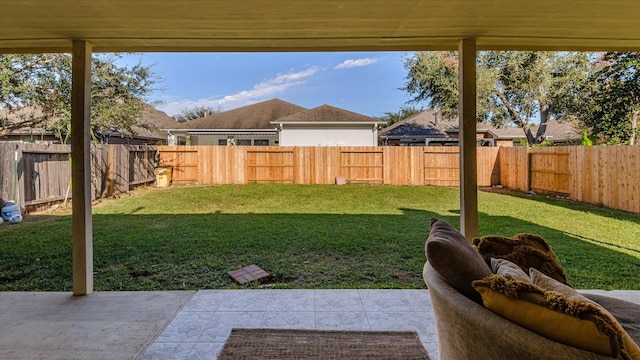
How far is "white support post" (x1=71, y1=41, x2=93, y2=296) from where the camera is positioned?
10.4 feet

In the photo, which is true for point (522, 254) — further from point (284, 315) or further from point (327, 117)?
point (327, 117)

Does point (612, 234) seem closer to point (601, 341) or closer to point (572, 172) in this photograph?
point (572, 172)

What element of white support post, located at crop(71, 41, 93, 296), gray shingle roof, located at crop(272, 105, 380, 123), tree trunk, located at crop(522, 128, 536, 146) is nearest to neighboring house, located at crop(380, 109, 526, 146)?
tree trunk, located at crop(522, 128, 536, 146)

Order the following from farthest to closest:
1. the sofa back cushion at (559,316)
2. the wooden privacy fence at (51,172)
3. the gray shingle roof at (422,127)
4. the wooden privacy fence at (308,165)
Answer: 1. the gray shingle roof at (422,127)
2. the wooden privacy fence at (308,165)
3. the wooden privacy fence at (51,172)
4. the sofa back cushion at (559,316)

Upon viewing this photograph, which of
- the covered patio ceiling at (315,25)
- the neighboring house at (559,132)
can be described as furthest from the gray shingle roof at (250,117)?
the covered patio ceiling at (315,25)

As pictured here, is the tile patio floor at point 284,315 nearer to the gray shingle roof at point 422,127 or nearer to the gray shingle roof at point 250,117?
the gray shingle roof at point 250,117

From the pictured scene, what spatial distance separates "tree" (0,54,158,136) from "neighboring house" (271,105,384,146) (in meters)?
5.31

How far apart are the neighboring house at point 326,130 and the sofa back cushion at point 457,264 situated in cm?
1349

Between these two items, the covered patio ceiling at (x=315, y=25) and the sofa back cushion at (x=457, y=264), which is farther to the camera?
the covered patio ceiling at (x=315, y=25)

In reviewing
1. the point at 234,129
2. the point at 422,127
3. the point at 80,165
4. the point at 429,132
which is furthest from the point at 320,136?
the point at 80,165

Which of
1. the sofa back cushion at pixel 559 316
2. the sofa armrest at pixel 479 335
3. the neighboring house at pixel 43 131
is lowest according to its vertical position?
the sofa armrest at pixel 479 335

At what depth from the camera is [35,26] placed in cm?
271

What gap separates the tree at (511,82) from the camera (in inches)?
529

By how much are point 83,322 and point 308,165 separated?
9626 millimetres
